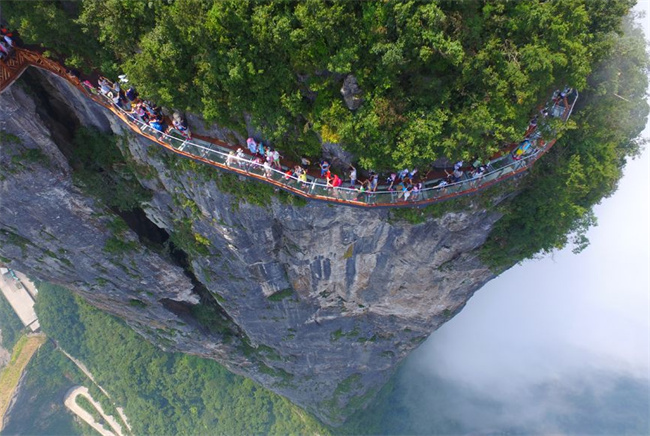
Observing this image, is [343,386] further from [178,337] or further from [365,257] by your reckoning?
[365,257]

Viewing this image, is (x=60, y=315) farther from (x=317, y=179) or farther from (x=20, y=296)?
(x=317, y=179)

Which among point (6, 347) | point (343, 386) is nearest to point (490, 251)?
point (343, 386)

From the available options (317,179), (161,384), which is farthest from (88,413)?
(317,179)

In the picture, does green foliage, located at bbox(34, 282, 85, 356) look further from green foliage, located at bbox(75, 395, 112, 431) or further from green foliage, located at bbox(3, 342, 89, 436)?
green foliage, located at bbox(75, 395, 112, 431)

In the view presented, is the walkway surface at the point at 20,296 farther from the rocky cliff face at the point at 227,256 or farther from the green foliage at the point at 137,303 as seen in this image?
the green foliage at the point at 137,303

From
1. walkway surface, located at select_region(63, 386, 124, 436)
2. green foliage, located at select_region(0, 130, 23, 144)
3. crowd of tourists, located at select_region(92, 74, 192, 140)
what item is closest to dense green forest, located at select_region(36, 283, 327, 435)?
walkway surface, located at select_region(63, 386, 124, 436)

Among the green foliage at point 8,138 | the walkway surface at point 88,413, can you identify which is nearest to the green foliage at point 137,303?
the green foliage at point 8,138
